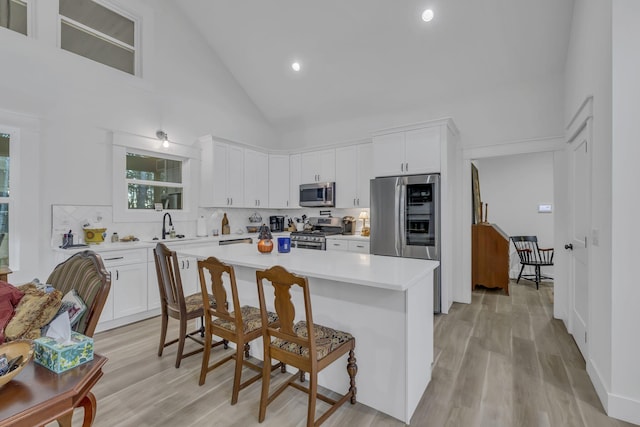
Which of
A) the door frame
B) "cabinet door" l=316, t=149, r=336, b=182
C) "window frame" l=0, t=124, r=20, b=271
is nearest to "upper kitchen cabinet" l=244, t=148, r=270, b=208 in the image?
"cabinet door" l=316, t=149, r=336, b=182

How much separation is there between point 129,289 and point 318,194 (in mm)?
3062

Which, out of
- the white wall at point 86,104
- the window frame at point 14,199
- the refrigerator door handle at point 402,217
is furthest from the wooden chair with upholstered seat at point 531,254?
the window frame at point 14,199

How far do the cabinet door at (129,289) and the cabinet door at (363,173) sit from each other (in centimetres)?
318

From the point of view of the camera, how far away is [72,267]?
1.73m

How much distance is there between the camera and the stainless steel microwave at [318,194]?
524 cm

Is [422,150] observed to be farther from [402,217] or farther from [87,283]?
[87,283]

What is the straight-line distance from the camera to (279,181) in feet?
19.1

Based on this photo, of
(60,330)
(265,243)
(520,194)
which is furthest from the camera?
(520,194)

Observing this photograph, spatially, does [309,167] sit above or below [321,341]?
above

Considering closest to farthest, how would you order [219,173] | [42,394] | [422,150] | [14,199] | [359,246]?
[42,394] < [14,199] < [422,150] < [359,246] < [219,173]

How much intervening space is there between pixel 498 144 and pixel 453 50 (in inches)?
54.5

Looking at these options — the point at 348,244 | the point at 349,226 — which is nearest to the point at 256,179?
the point at 349,226

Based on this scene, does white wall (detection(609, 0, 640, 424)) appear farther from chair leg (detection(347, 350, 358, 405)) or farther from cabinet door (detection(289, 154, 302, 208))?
cabinet door (detection(289, 154, 302, 208))

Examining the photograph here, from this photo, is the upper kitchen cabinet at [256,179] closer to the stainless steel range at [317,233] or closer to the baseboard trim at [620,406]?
the stainless steel range at [317,233]
